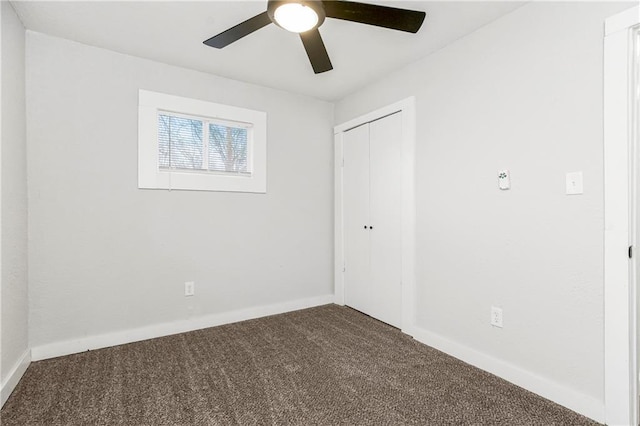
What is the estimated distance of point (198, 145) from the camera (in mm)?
3023

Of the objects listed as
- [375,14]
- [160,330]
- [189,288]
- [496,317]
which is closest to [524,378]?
[496,317]

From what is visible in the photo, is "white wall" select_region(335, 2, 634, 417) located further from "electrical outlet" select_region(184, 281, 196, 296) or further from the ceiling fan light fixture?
"electrical outlet" select_region(184, 281, 196, 296)

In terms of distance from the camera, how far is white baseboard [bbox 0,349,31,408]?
180 cm

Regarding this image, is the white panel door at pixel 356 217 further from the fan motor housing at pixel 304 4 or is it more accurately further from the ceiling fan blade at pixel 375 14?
the fan motor housing at pixel 304 4

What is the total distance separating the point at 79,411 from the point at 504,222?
2.74 metres

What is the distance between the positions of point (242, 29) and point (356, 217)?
2.17m

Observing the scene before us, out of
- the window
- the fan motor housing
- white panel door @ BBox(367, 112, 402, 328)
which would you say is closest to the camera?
the fan motor housing

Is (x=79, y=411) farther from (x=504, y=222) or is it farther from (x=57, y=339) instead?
(x=504, y=222)

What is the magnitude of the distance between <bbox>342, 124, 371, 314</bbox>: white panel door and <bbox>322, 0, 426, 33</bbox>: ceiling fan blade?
1622 millimetres

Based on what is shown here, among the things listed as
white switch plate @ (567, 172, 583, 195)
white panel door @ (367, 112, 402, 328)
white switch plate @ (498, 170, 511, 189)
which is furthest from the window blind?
white switch plate @ (567, 172, 583, 195)

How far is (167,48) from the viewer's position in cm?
255

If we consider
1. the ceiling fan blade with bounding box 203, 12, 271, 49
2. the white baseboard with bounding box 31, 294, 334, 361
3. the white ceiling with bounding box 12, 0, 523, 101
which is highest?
the white ceiling with bounding box 12, 0, 523, 101

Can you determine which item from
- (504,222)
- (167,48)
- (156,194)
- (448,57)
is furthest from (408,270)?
(167,48)

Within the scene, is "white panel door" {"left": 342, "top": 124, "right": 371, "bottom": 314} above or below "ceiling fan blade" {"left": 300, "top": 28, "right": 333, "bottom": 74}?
below
